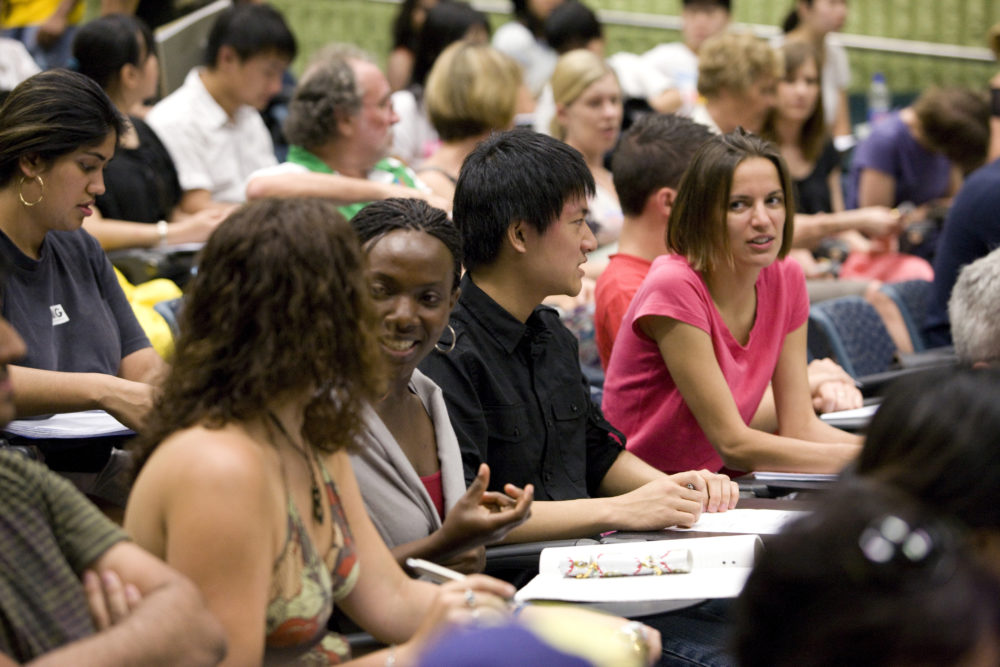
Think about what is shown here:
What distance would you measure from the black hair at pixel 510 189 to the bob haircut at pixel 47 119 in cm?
78

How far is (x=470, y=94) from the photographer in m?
4.46

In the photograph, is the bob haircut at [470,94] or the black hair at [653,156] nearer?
the black hair at [653,156]

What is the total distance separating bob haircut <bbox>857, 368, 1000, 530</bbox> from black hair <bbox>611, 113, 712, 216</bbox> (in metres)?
1.92

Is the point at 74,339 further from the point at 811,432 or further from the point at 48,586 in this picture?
the point at 811,432

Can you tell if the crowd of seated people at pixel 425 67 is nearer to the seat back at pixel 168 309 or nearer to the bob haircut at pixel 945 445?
the seat back at pixel 168 309

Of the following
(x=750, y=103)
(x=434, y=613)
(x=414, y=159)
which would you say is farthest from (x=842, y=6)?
(x=434, y=613)

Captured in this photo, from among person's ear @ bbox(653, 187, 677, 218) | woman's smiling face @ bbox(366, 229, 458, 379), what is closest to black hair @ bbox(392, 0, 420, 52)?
person's ear @ bbox(653, 187, 677, 218)

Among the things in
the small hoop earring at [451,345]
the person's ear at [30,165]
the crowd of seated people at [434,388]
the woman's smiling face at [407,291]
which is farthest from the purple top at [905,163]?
the person's ear at [30,165]

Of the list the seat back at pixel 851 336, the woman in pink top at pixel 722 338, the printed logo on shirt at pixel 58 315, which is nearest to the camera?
the printed logo on shirt at pixel 58 315

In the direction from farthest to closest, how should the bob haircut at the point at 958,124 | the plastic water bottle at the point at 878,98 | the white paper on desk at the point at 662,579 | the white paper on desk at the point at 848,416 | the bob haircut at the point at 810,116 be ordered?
the plastic water bottle at the point at 878,98 → the bob haircut at the point at 810,116 → the bob haircut at the point at 958,124 → the white paper on desk at the point at 848,416 → the white paper on desk at the point at 662,579

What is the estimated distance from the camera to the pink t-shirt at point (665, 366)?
261 cm

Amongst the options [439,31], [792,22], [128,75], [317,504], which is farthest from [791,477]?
[792,22]

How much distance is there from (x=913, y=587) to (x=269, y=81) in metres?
4.17

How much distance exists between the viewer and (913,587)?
99 cm
